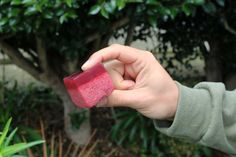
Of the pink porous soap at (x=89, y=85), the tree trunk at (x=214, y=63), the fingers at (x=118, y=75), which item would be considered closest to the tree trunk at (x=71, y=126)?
the tree trunk at (x=214, y=63)

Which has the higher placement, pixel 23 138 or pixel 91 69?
pixel 91 69

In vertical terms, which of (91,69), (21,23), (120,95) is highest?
(91,69)

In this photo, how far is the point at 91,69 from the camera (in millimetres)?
1476

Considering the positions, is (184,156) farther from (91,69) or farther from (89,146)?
(91,69)

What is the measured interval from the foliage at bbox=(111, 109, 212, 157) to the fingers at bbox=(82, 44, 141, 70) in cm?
205

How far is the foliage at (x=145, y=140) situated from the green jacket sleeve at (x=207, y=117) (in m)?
1.89

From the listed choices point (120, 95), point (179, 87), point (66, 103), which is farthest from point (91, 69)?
point (66, 103)

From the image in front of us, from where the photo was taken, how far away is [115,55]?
1578mm

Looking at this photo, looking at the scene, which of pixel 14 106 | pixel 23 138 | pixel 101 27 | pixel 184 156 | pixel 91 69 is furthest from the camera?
pixel 14 106

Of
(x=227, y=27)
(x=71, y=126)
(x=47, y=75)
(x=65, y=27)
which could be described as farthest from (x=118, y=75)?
(x=227, y=27)

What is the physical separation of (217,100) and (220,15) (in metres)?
2.23

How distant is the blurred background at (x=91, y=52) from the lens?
108 inches

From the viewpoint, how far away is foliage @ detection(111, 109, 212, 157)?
142 inches

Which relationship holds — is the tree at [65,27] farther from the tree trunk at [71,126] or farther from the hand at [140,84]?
the hand at [140,84]
